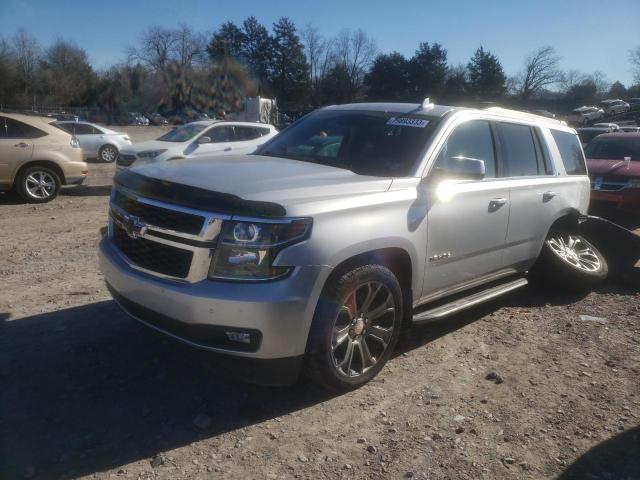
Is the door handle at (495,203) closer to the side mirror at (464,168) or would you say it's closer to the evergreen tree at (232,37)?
the side mirror at (464,168)

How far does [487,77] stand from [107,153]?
52.5m

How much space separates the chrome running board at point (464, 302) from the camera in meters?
3.81

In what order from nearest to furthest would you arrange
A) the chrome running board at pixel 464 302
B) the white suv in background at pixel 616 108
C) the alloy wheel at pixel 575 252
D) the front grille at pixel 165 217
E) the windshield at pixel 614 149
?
the front grille at pixel 165 217 < the chrome running board at pixel 464 302 < the alloy wheel at pixel 575 252 < the windshield at pixel 614 149 < the white suv in background at pixel 616 108

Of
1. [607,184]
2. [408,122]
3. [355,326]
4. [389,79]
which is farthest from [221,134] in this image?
[389,79]

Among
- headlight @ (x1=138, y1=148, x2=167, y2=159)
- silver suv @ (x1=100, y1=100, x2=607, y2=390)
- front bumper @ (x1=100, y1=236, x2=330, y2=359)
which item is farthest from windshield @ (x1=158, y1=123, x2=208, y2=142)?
front bumper @ (x1=100, y1=236, x2=330, y2=359)

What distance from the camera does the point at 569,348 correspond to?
430 centimetres

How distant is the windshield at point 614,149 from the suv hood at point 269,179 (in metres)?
8.79

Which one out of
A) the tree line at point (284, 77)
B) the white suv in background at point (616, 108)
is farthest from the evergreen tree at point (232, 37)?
the white suv in background at point (616, 108)

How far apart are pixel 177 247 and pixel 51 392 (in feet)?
4.20

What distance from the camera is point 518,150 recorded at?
4762 mm

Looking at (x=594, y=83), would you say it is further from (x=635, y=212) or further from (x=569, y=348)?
(x=569, y=348)

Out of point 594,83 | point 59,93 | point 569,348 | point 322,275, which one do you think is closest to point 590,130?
point 569,348

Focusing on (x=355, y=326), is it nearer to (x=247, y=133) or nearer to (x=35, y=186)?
(x=35, y=186)

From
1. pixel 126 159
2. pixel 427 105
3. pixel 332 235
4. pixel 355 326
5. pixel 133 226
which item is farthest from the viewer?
pixel 126 159
